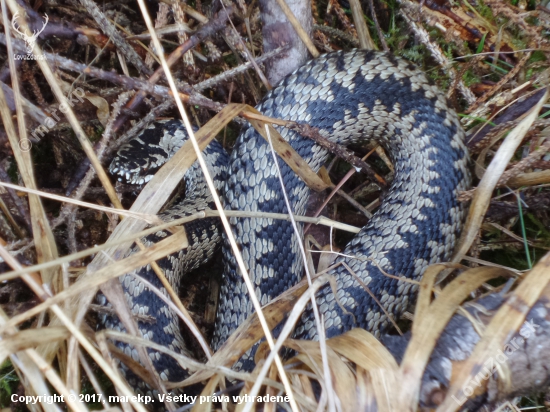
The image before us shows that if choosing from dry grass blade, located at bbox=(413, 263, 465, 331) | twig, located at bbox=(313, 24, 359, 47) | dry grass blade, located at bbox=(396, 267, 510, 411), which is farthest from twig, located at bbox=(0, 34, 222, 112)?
dry grass blade, located at bbox=(396, 267, 510, 411)

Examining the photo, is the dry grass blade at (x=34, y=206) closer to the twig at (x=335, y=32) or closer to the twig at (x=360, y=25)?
the twig at (x=335, y=32)

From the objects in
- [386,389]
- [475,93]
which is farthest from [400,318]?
[475,93]

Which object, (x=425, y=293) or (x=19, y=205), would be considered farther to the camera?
(x=19, y=205)

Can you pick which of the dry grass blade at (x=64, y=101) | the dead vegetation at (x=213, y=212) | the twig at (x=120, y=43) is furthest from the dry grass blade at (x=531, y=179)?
the twig at (x=120, y=43)

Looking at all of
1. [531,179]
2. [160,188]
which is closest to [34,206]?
[160,188]

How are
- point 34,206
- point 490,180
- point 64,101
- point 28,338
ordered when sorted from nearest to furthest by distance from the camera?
point 28,338 < point 64,101 < point 34,206 < point 490,180

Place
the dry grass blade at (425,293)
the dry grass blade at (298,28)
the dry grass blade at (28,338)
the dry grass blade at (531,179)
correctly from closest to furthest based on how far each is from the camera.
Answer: the dry grass blade at (28,338), the dry grass blade at (425,293), the dry grass blade at (531,179), the dry grass blade at (298,28)

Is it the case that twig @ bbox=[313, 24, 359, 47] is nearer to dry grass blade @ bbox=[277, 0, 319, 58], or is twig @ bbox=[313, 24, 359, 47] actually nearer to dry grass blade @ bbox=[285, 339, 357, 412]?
dry grass blade @ bbox=[277, 0, 319, 58]

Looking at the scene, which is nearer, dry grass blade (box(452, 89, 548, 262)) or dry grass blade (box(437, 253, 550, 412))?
dry grass blade (box(437, 253, 550, 412))

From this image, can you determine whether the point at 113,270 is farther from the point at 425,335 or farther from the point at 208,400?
the point at 425,335
